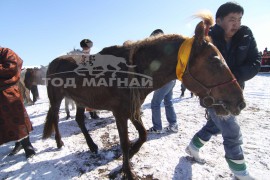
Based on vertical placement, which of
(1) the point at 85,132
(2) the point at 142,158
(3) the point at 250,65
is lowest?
(2) the point at 142,158

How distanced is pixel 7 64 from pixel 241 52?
3.43 m

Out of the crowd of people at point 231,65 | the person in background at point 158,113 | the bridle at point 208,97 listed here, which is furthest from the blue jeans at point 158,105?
the bridle at point 208,97

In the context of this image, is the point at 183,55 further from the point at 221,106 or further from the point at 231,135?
the point at 231,135

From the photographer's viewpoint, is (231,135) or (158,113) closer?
(231,135)

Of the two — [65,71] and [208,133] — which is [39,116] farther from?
[208,133]

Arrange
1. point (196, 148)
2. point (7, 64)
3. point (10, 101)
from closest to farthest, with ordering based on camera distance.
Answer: point (196, 148) → point (7, 64) → point (10, 101)

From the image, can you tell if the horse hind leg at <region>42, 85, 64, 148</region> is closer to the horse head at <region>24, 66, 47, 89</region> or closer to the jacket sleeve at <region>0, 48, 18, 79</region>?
the jacket sleeve at <region>0, 48, 18, 79</region>

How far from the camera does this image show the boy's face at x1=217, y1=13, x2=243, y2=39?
2.63 meters

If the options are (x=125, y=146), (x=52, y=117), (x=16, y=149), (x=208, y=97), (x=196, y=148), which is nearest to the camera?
(x=208, y=97)

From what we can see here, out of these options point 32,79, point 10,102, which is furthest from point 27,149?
point 32,79

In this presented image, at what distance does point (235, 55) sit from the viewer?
108 inches

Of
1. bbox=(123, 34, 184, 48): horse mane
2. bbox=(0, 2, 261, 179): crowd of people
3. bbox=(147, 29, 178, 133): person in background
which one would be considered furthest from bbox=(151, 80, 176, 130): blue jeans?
bbox=(123, 34, 184, 48): horse mane

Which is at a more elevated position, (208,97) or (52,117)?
(208,97)

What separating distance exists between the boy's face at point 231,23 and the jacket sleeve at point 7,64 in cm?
316
